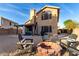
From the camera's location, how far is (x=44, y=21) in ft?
11.3

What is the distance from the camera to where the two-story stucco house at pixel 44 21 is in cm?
342

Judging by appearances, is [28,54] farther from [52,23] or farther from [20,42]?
[52,23]

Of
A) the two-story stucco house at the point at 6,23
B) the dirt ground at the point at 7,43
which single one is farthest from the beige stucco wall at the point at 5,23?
the dirt ground at the point at 7,43

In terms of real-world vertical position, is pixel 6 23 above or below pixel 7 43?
above

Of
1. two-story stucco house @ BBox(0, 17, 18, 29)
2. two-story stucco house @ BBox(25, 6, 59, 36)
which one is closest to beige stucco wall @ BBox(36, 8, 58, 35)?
two-story stucco house @ BBox(25, 6, 59, 36)

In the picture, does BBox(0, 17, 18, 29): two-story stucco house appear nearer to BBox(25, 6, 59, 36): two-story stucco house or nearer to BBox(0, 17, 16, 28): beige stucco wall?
BBox(0, 17, 16, 28): beige stucco wall

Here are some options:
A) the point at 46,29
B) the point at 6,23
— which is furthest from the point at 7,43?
the point at 46,29

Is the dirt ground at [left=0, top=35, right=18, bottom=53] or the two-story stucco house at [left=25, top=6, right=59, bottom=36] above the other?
the two-story stucco house at [left=25, top=6, right=59, bottom=36]

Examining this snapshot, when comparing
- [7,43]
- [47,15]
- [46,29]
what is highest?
[47,15]

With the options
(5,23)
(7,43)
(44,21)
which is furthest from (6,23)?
(44,21)

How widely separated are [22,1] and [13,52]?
21.4 inches

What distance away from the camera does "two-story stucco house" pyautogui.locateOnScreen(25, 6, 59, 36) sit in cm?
342

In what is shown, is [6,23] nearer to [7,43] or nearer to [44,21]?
[7,43]

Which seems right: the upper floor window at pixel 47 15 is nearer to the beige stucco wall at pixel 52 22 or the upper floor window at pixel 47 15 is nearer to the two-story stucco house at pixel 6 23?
the beige stucco wall at pixel 52 22
